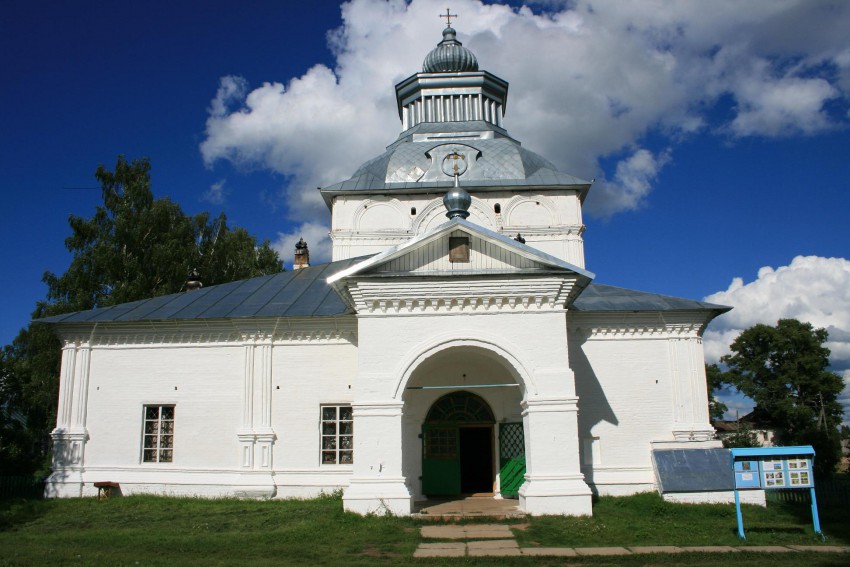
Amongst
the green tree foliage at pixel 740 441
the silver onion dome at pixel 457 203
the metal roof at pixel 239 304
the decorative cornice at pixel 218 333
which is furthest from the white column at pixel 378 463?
the green tree foliage at pixel 740 441

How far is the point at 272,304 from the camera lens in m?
16.2

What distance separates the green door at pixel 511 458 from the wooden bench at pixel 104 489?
831cm

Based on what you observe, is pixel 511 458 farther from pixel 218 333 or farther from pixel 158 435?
pixel 158 435

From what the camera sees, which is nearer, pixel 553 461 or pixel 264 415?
pixel 553 461

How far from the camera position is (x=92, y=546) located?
33.3 feet

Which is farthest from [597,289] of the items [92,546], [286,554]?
[92,546]

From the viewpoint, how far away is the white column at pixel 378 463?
39.2 ft

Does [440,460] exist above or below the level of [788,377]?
below

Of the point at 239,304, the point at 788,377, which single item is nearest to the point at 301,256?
the point at 239,304

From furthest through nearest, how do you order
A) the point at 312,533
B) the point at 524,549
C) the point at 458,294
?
the point at 458,294 → the point at 312,533 → the point at 524,549

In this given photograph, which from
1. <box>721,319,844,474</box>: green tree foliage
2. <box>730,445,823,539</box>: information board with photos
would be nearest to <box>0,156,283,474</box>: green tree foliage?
<box>730,445,823,539</box>: information board with photos

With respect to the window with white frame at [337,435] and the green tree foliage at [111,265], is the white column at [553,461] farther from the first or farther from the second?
Result: the green tree foliage at [111,265]

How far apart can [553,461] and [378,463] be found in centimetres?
305

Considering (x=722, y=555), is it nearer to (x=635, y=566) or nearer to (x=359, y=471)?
(x=635, y=566)
